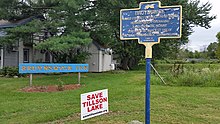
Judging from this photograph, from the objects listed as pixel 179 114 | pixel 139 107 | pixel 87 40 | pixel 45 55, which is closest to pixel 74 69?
pixel 87 40

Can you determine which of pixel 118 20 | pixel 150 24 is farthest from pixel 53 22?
pixel 150 24

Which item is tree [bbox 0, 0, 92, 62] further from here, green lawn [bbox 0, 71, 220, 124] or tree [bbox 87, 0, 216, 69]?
green lawn [bbox 0, 71, 220, 124]

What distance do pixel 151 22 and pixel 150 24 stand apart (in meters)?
0.04

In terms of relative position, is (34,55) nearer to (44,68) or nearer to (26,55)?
(26,55)

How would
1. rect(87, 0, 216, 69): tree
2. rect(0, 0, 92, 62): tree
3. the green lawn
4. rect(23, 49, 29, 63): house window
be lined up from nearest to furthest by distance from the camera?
the green lawn < rect(0, 0, 92, 62): tree < rect(87, 0, 216, 69): tree < rect(23, 49, 29, 63): house window

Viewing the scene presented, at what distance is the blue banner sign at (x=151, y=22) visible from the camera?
14.3 feet

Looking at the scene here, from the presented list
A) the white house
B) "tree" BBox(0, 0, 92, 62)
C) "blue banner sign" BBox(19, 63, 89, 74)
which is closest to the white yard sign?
"blue banner sign" BBox(19, 63, 89, 74)

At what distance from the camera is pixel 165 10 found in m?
4.39

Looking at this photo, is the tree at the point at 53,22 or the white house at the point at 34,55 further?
the white house at the point at 34,55

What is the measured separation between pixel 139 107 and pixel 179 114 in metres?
1.17

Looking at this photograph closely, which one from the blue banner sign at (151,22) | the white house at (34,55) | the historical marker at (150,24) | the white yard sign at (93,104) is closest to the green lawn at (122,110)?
the white yard sign at (93,104)

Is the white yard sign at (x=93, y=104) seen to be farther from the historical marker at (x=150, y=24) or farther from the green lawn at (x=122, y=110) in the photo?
the green lawn at (x=122, y=110)

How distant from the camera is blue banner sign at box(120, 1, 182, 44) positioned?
434 cm

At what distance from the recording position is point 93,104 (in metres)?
4.36
